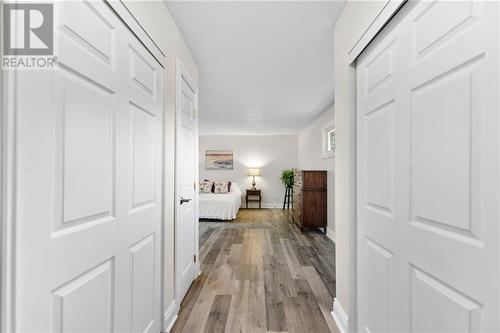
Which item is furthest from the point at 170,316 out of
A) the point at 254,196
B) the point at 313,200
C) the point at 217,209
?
A: the point at 254,196

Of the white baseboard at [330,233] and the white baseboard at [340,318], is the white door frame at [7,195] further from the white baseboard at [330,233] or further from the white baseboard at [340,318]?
the white baseboard at [330,233]

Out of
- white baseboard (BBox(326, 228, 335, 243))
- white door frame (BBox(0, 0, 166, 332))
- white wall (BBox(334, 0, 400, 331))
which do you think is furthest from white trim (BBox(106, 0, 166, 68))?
white baseboard (BBox(326, 228, 335, 243))

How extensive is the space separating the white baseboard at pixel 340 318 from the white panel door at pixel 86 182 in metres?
1.31

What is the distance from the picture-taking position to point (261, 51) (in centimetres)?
258

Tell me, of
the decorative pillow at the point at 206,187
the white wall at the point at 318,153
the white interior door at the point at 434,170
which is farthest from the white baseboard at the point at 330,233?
Answer: the decorative pillow at the point at 206,187

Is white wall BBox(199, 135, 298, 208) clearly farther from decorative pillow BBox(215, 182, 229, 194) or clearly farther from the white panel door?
the white panel door

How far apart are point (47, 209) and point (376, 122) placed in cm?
157

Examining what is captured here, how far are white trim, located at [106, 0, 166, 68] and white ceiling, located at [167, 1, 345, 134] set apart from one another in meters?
0.44

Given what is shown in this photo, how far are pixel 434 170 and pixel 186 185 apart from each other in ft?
6.57

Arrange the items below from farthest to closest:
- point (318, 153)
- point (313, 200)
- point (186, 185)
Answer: point (318, 153) → point (313, 200) → point (186, 185)

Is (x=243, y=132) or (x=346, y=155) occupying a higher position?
(x=243, y=132)

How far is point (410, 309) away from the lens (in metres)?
1.16

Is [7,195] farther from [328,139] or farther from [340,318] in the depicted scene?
[328,139]

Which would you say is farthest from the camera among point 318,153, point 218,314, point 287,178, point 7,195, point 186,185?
point 287,178
